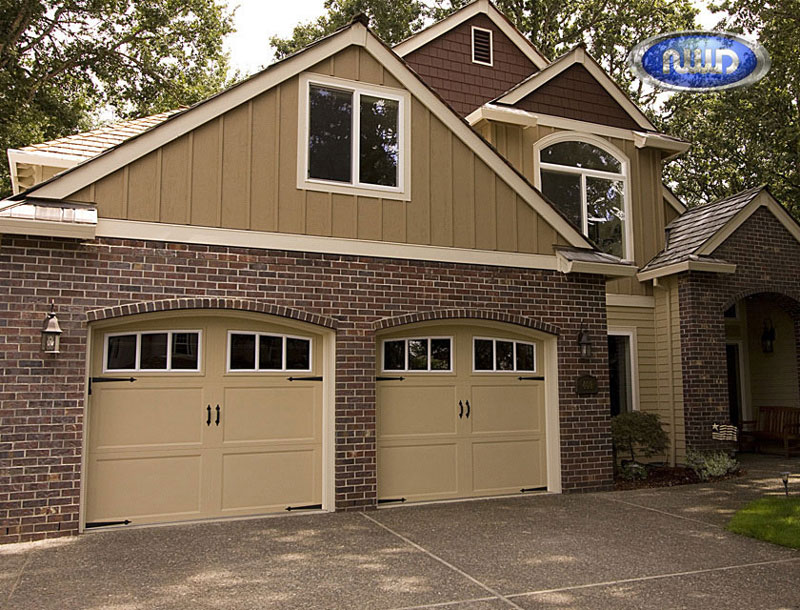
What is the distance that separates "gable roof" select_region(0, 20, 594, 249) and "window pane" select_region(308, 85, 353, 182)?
418 mm

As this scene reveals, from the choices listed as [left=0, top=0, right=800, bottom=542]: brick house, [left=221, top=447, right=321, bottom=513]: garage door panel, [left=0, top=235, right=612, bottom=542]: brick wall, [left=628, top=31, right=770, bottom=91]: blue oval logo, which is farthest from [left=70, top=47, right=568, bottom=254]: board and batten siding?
[left=628, top=31, right=770, bottom=91]: blue oval logo

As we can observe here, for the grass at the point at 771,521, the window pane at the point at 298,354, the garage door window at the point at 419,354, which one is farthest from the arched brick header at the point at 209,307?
the grass at the point at 771,521

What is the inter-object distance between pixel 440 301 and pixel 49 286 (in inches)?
171

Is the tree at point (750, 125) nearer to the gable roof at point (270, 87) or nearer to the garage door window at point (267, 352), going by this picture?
the gable roof at point (270, 87)

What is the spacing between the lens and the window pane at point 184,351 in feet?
25.3

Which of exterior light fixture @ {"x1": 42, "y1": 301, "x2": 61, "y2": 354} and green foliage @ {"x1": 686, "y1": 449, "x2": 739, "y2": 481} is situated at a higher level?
exterior light fixture @ {"x1": 42, "y1": 301, "x2": 61, "y2": 354}

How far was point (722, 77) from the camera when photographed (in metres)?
14.1

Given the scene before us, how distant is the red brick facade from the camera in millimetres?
13102

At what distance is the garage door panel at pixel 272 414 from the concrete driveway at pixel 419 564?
3.02 feet

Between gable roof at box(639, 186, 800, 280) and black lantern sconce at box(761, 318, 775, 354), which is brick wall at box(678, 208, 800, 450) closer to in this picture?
gable roof at box(639, 186, 800, 280)

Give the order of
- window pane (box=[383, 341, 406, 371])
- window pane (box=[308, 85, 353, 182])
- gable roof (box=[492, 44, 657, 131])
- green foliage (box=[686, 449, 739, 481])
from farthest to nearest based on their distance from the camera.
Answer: gable roof (box=[492, 44, 657, 131])
green foliage (box=[686, 449, 739, 481])
window pane (box=[383, 341, 406, 371])
window pane (box=[308, 85, 353, 182])

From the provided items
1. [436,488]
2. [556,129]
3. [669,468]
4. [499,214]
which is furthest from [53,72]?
[669,468]

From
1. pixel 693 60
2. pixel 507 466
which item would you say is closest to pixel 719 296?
pixel 693 60

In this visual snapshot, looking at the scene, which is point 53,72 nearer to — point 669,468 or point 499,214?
point 499,214
